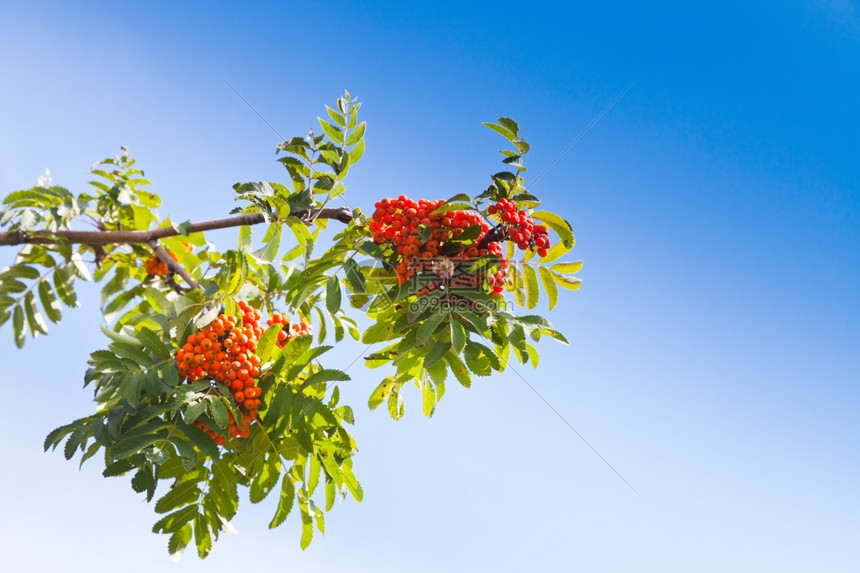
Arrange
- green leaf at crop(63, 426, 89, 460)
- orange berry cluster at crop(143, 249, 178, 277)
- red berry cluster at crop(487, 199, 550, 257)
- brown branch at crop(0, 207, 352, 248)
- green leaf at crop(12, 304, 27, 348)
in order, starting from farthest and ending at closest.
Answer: orange berry cluster at crop(143, 249, 178, 277) → green leaf at crop(12, 304, 27, 348) → brown branch at crop(0, 207, 352, 248) → red berry cluster at crop(487, 199, 550, 257) → green leaf at crop(63, 426, 89, 460)

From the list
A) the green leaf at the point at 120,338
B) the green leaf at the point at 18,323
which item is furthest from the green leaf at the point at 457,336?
the green leaf at the point at 18,323

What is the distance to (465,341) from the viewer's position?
2.60m

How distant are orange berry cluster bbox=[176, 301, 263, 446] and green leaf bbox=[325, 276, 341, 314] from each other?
440mm

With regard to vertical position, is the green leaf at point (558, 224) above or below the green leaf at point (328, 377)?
above

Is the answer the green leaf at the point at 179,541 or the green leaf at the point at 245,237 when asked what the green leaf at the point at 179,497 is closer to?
the green leaf at the point at 179,541

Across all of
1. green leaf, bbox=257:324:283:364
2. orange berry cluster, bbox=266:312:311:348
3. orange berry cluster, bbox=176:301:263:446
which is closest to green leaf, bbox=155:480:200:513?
orange berry cluster, bbox=176:301:263:446

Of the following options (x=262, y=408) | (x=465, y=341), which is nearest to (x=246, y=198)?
(x=262, y=408)

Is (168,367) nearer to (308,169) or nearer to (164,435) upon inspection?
(164,435)

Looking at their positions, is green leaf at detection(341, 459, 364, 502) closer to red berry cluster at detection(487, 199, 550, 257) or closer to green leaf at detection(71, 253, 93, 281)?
red berry cluster at detection(487, 199, 550, 257)

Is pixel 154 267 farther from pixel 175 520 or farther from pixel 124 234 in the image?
pixel 175 520

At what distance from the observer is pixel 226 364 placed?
105 inches

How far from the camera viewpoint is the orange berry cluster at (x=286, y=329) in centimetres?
301

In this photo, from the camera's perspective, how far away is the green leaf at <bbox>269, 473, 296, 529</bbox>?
9.21 ft

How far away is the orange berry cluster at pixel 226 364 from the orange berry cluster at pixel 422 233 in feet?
2.46
